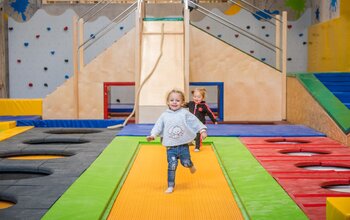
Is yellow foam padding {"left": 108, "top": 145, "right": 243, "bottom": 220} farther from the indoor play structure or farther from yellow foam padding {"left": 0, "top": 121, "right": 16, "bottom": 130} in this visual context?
yellow foam padding {"left": 0, "top": 121, "right": 16, "bottom": 130}

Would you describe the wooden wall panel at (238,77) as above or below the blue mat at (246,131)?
above

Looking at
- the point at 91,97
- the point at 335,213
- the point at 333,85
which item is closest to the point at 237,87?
the point at 333,85

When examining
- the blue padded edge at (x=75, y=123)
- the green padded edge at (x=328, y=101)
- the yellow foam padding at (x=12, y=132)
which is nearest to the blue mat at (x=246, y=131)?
the green padded edge at (x=328, y=101)

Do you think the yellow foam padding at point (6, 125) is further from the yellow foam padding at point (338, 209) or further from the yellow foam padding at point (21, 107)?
the yellow foam padding at point (338, 209)

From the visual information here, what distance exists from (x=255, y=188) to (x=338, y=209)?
179 centimetres

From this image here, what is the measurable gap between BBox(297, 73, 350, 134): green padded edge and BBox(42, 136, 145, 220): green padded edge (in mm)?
2731

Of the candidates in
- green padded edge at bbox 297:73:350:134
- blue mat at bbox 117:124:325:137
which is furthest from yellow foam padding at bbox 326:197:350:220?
blue mat at bbox 117:124:325:137

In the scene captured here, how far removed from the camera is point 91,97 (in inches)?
398

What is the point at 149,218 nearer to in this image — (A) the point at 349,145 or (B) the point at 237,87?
(A) the point at 349,145

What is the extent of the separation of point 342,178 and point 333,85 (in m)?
4.48

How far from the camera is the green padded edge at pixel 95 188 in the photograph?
363 centimetres

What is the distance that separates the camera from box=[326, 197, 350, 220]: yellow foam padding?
8.24 feet

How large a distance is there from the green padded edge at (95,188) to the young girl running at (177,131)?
518 mm

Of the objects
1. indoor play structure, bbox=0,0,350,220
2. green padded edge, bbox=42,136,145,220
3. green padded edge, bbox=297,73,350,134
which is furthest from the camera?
green padded edge, bbox=297,73,350,134
